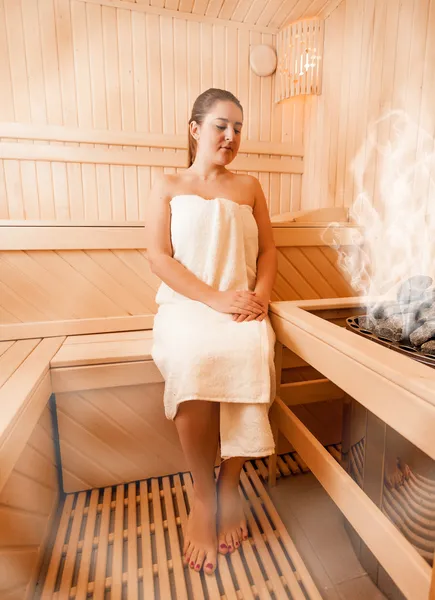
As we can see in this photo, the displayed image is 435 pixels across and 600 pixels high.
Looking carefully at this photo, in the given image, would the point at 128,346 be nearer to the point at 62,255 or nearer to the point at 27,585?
the point at 62,255

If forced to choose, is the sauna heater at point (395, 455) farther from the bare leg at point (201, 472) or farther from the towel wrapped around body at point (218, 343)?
the bare leg at point (201, 472)

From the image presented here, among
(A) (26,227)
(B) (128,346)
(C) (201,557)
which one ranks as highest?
(A) (26,227)

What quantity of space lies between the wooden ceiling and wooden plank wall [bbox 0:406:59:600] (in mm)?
2549

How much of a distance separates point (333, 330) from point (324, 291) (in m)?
0.87

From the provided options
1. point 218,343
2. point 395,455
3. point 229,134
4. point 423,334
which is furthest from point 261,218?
point 395,455

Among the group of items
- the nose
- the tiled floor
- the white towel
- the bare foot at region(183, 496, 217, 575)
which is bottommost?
the tiled floor

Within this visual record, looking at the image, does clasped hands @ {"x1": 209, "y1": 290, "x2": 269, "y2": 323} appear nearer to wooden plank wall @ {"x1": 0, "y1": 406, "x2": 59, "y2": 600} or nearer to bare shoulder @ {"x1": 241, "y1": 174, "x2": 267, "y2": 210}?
bare shoulder @ {"x1": 241, "y1": 174, "x2": 267, "y2": 210}

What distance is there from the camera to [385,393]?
A: 654 millimetres

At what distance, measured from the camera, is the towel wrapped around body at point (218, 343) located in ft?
3.28

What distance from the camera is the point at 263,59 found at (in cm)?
251

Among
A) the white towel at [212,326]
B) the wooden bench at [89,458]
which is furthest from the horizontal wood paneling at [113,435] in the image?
the white towel at [212,326]

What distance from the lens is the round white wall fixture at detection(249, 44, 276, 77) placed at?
98.5 inches

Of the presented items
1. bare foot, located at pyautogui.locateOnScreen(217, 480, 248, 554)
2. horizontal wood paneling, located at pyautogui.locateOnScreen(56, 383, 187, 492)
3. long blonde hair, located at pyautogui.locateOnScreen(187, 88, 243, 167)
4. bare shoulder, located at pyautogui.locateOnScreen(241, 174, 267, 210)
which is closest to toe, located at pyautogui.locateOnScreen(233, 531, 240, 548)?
bare foot, located at pyautogui.locateOnScreen(217, 480, 248, 554)

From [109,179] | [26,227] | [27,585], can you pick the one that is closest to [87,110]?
[109,179]
